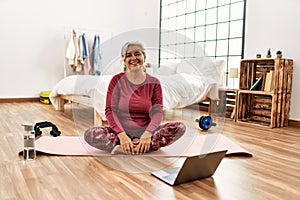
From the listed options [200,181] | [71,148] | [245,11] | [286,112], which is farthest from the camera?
[245,11]

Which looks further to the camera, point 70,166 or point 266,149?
point 266,149

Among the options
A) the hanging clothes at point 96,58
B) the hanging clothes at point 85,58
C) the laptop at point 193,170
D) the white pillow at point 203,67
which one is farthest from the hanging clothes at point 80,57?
the laptop at point 193,170

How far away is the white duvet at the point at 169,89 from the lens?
8.20 ft

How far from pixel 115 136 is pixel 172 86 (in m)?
1.27

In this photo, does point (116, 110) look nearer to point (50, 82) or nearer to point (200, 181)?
point (200, 181)

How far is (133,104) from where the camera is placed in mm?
1690

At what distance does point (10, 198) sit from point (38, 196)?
10 cm

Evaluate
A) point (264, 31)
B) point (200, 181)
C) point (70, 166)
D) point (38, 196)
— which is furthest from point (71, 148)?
point (264, 31)

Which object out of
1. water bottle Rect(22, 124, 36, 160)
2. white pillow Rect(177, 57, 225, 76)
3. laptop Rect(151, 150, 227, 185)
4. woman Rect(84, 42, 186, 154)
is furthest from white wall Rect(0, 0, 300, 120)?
laptop Rect(151, 150, 227, 185)

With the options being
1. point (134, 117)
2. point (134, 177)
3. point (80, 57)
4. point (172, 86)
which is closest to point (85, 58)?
point (80, 57)

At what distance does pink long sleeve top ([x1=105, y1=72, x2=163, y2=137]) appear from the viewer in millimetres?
1683

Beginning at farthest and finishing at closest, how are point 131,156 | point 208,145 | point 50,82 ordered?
point 50,82, point 208,145, point 131,156

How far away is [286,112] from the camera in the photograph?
2.81 metres

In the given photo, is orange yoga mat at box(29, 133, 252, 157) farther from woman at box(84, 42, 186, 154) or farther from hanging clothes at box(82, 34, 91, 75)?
hanging clothes at box(82, 34, 91, 75)
